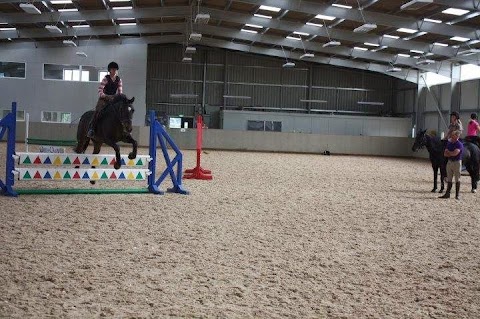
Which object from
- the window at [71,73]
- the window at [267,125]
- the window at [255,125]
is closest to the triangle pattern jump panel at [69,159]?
the window at [71,73]

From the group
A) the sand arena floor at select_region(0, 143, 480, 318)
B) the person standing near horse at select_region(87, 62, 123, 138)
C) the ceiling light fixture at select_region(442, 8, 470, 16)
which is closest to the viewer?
the sand arena floor at select_region(0, 143, 480, 318)

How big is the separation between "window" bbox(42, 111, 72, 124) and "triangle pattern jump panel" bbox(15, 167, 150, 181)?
25516 millimetres

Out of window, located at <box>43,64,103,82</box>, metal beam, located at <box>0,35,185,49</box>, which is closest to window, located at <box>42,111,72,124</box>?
window, located at <box>43,64,103,82</box>

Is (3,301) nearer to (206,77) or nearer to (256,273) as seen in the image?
(256,273)

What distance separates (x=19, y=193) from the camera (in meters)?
8.44

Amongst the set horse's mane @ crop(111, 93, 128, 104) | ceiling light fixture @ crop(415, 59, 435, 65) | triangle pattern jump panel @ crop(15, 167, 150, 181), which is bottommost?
triangle pattern jump panel @ crop(15, 167, 150, 181)

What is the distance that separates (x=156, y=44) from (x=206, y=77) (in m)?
4.28

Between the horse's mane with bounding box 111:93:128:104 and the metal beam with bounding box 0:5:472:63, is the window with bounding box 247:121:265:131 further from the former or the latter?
the horse's mane with bounding box 111:93:128:104

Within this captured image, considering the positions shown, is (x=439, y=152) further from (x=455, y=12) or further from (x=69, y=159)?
(x=455, y=12)

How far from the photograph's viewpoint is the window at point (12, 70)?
105 ft

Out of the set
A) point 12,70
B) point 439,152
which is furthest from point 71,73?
point 439,152

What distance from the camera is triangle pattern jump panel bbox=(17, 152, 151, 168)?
8477mm

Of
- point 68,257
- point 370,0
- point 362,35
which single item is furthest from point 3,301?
point 362,35

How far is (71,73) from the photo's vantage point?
32.9 metres
